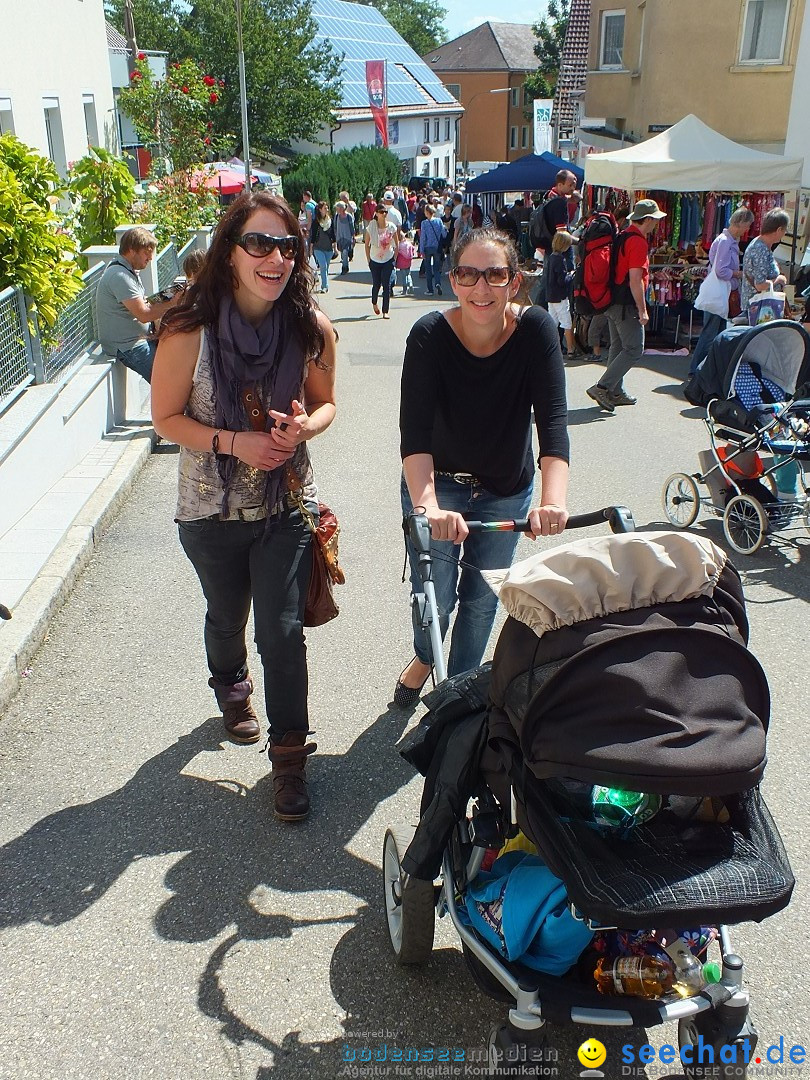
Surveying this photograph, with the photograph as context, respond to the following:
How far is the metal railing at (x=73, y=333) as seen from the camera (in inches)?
297

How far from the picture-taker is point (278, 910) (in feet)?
10.3

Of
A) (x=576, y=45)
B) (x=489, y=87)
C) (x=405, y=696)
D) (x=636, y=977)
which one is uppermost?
(x=489, y=87)

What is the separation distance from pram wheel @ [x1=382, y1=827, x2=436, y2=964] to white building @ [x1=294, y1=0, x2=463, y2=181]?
5008cm

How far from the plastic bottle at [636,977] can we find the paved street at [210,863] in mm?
568

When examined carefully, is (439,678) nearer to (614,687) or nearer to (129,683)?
(614,687)

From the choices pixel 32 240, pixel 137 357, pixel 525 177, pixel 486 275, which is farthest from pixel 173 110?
pixel 486 275

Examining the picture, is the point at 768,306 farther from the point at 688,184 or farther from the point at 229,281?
the point at 229,281

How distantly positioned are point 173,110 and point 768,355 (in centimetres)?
1817

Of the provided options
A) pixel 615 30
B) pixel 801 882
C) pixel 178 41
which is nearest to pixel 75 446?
pixel 801 882

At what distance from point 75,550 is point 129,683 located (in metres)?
1.55

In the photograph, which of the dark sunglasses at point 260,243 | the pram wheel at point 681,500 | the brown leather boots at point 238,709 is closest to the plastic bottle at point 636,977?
the brown leather boots at point 238,709

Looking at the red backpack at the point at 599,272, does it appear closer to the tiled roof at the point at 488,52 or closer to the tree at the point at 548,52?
the tree at the point at 548,52

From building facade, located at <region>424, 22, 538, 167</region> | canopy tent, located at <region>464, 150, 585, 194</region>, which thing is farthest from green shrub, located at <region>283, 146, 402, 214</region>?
building facade, located at <region>424, 22, 538, 167</region>

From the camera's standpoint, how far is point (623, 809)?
7.29 ft
